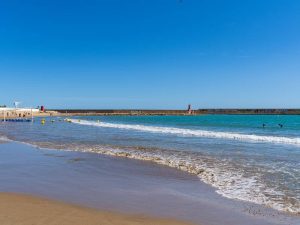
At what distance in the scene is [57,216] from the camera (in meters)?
6.80

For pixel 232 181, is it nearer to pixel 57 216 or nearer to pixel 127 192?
pixel 127 192

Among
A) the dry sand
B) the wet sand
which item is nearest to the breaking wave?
the wet sand

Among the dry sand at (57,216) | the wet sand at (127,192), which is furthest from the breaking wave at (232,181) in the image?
the dry sand at (57,216)

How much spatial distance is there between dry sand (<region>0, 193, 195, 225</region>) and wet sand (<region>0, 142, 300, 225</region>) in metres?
0.04

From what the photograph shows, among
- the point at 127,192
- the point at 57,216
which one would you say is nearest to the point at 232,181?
the point at 127,192

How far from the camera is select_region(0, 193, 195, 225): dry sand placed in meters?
6.46

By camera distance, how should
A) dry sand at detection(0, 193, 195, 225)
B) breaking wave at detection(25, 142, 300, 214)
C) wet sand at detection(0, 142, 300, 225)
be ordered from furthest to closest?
1. breaking wave at detection(25, 142, 300, 214)
2. wet sand at detection(0, 142, 300, 225)
3. dry sand at detection(0, 193, 195, 225)

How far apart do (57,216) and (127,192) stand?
111 inches

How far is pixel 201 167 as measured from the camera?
1400cm

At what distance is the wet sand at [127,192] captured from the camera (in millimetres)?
7332

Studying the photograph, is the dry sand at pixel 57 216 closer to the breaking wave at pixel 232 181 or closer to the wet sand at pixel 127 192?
the wet sand at pixel 127 192

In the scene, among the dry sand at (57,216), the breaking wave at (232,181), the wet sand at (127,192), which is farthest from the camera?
the breaking wave at (232,181)

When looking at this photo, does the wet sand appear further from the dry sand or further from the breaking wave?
the breaking wave

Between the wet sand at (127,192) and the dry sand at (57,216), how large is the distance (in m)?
0.04
